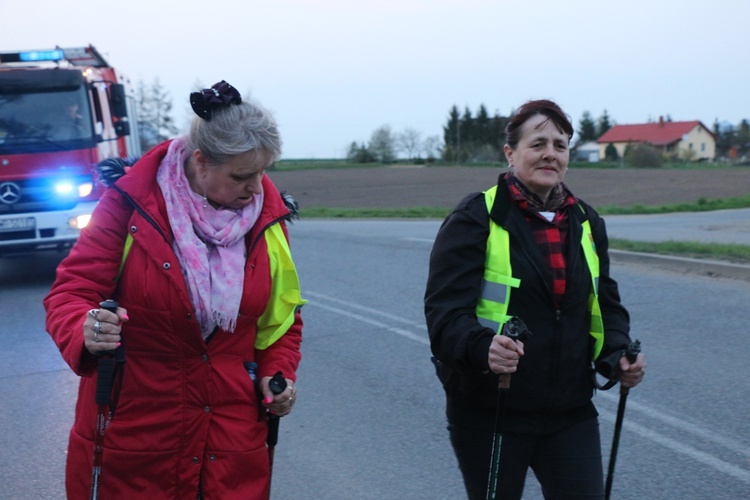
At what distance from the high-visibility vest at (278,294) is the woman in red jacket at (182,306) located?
0.02m

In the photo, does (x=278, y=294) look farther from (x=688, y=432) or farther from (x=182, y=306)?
(x=688, y=432)

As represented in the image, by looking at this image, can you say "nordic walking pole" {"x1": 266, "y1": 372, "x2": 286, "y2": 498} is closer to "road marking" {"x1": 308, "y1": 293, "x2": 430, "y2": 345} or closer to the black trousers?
the black trousers

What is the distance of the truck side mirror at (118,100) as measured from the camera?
11766mm

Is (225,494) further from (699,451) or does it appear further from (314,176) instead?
(314,176)

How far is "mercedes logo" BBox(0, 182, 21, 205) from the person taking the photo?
1086 centimetres

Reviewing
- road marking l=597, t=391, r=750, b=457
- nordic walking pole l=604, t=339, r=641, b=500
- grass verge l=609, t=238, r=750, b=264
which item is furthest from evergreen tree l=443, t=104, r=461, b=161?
nordic walking pole l=604, t=339, r=641, b=500

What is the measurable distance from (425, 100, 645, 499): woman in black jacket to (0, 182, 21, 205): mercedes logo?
30.6 feet

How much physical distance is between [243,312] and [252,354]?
0.20 meters

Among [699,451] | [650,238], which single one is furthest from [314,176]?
[699,451]

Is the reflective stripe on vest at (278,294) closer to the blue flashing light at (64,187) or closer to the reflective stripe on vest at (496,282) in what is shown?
the reflective stripe on vest at (496,282)

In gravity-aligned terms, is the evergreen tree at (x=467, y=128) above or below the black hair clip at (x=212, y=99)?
below

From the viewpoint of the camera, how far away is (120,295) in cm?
246

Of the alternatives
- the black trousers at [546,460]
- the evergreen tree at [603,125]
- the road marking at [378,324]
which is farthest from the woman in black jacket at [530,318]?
the evergreen tree at [603,125]

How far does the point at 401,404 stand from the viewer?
580 centimetres
